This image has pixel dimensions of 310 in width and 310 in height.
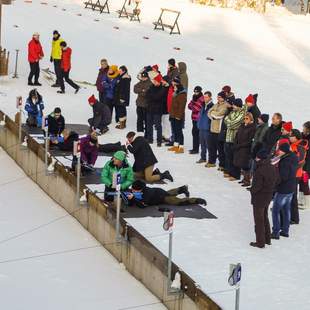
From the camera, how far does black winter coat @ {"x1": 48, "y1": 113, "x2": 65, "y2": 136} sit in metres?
19.0

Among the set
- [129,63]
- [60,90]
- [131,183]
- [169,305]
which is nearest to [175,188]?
[131,183]

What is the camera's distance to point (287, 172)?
1417cm

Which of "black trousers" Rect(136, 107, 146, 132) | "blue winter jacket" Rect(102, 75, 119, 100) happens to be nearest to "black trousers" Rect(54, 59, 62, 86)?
"blue winter jacket" Rect(102, 75, 119, 100)

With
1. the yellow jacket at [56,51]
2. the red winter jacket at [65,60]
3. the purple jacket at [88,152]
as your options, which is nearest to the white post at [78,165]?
the purple jacket at [88,152]

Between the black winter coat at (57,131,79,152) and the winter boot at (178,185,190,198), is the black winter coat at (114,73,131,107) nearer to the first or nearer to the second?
the black winter coat at (57,131,79,152)

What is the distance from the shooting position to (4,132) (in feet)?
64.4

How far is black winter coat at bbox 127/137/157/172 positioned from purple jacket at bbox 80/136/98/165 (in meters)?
0.77

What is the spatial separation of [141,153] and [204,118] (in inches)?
75.8

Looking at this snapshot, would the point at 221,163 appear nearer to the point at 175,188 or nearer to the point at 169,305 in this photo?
the point at 175,188

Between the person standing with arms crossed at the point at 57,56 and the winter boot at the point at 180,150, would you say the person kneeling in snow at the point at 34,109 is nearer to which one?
the winter boot at the point at 180,150

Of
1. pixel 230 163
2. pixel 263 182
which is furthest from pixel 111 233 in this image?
pixel 230 163

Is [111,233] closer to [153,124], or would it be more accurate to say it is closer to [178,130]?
[178,130]

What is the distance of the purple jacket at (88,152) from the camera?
667 inches

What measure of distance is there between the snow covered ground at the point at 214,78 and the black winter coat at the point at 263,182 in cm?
74
